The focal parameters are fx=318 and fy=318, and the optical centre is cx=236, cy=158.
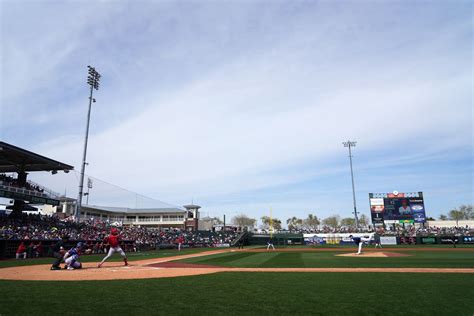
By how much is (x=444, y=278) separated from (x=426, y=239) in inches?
1788

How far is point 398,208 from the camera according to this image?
5572 cm

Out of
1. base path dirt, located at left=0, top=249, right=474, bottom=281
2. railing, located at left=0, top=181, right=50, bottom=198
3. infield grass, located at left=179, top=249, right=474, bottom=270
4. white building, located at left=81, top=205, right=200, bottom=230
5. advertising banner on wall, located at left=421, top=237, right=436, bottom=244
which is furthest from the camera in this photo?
white building, located at left=81, top=205, right=200, bottom=230

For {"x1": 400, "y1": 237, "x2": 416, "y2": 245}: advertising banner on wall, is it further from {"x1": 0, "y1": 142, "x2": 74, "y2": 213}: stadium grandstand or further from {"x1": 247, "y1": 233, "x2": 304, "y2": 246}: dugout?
{"x1": 0, "y1": 142, "x2": 74, "y2": 213}: stadium grandstand

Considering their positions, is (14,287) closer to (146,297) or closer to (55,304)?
(55,304)

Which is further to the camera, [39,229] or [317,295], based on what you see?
[39,229]

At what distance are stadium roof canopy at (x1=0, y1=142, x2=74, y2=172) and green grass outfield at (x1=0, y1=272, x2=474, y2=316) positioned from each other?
83.7 feet

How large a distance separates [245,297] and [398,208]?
56596 mm

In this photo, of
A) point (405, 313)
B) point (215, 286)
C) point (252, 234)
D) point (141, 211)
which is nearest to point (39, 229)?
point (215, 286)

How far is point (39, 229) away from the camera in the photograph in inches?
1182

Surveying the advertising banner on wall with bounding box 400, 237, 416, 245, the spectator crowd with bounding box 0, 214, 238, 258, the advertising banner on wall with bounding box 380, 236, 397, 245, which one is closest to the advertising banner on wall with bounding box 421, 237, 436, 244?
the advertising banner on wall with bounding box 400, 237, 416, 245

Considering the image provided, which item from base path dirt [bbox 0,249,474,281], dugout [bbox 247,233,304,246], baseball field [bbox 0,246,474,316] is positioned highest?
baseball field [bbox 0,246,474,316]

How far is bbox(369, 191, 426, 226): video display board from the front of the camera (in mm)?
55125

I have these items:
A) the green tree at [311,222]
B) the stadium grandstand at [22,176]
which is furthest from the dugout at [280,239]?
the green tree at [311,222]

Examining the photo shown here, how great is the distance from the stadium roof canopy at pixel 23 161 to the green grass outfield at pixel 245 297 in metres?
25.5
